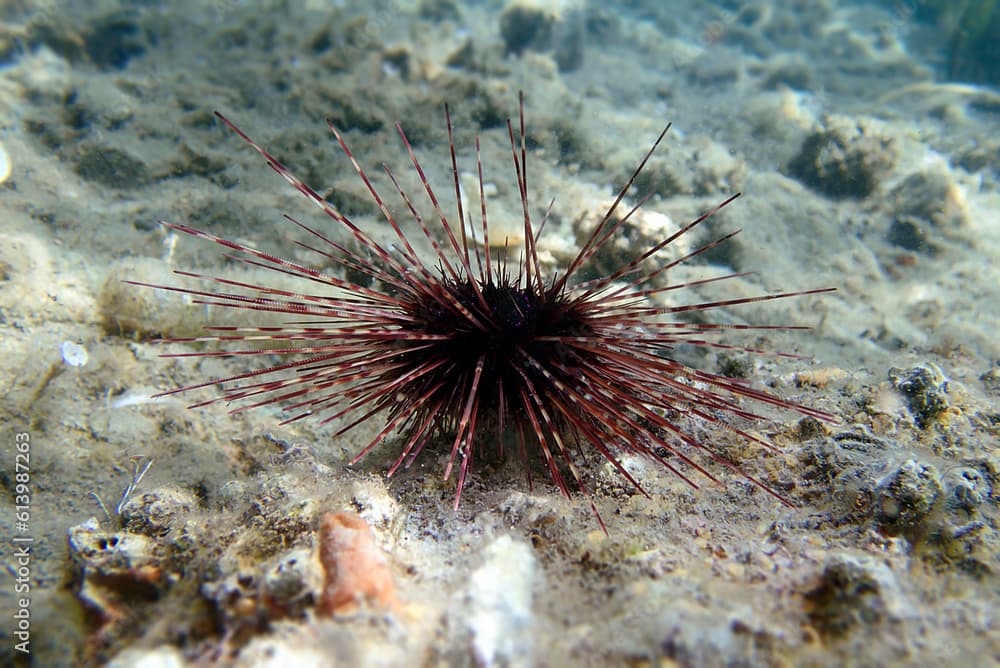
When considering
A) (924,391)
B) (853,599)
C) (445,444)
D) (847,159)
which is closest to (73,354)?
(445,444)

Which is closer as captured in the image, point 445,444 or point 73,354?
point 445,444

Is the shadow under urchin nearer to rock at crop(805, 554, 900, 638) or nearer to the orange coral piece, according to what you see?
the orange coral piece

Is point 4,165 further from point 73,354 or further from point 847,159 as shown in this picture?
point 847,159

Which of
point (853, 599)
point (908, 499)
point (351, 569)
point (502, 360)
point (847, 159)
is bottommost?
point (351, 569)

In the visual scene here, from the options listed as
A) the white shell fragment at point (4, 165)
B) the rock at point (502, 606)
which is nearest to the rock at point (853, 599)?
the rock at point (502, 606)

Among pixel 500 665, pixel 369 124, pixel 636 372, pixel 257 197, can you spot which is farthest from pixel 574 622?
pixel 369 124

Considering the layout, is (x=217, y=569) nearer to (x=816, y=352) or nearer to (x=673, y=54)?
(x=816, y=352)
